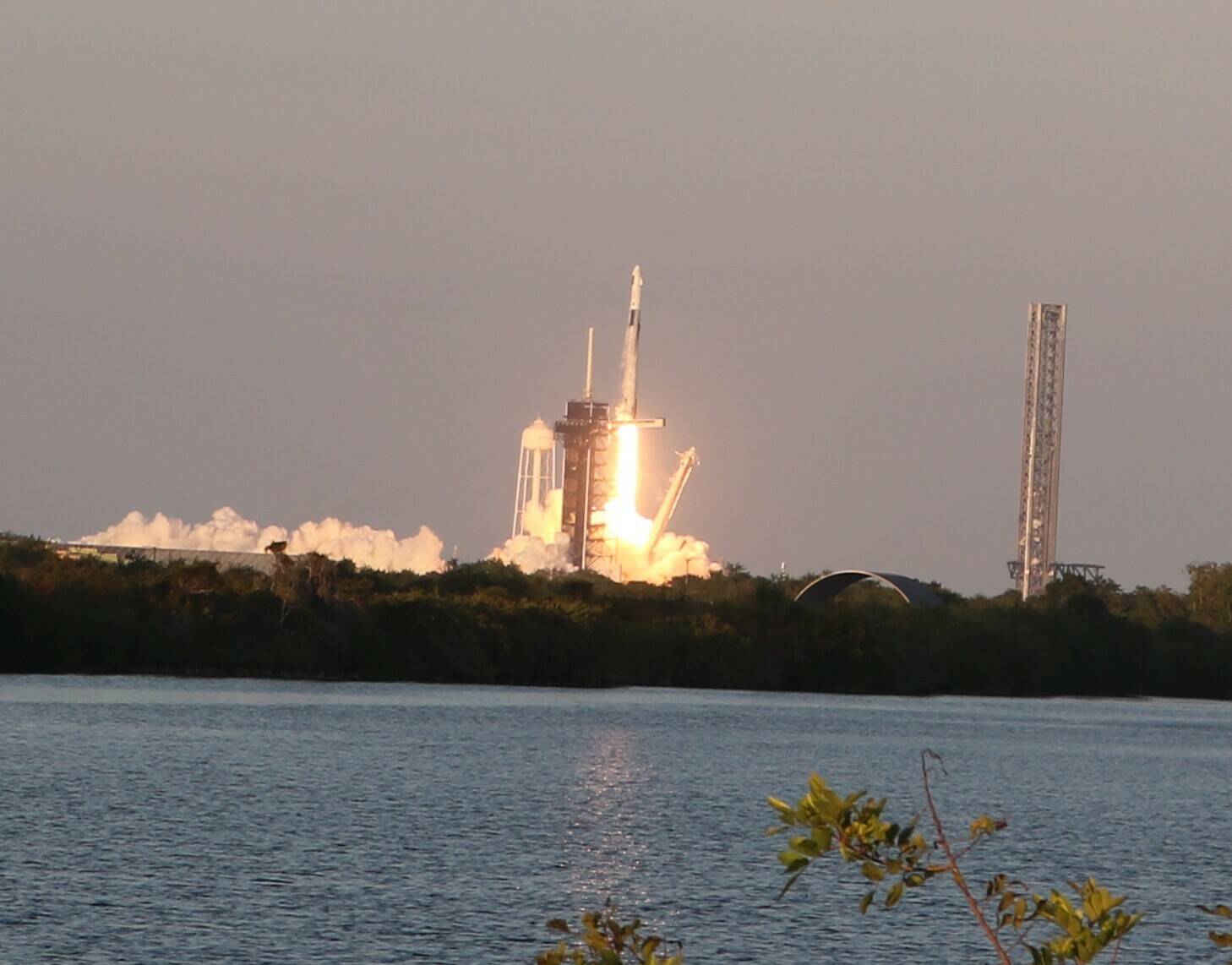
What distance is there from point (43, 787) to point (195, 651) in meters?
54.4

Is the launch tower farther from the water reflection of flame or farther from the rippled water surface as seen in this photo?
the water reflection of flame

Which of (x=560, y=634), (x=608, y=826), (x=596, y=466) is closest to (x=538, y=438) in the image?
(x=596, y=466)

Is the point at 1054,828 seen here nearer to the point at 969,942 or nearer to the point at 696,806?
the point at 696,806

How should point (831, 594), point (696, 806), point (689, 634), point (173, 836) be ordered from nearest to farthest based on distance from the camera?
point (173, 836), point (696, 806), point (689, 634), point (831, 594)

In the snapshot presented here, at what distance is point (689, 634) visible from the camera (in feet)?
380

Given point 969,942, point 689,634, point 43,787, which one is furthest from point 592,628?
point 969,942

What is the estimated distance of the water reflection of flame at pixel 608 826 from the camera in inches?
1351

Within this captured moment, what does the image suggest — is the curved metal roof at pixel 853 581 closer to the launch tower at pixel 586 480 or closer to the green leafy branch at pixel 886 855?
the launch tower at pixel 586 480

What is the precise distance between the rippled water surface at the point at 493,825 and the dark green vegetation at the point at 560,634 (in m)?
11.7

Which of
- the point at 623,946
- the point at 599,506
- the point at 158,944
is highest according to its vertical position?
the point at 599,506

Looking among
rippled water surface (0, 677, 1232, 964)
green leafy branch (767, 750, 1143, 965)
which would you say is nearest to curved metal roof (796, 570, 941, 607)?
rippled water surface (0, 677, 1232, 964)

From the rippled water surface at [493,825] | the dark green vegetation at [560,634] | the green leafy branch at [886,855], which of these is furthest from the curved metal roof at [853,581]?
the green leafy branch at [886,855]

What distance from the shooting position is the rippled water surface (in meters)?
28.5

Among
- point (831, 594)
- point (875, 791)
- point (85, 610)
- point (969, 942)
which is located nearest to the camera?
point (969, 942)
